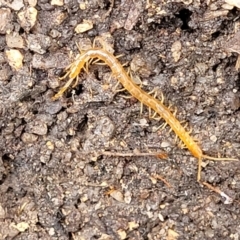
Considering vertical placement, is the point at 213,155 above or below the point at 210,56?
below

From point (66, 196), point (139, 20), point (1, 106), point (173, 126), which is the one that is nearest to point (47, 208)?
point (66, 196)

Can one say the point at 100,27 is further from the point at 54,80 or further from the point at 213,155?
the point at 213,155

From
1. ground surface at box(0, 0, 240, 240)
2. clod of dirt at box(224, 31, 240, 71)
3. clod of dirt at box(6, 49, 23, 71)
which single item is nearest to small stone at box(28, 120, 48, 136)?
ground surface at box(0, 0, 240, 240)

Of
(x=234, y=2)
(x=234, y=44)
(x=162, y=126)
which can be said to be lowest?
(x=162, y=126)

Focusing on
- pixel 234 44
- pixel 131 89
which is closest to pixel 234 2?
pixel 234 44

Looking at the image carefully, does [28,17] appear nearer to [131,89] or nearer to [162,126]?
[131,89]

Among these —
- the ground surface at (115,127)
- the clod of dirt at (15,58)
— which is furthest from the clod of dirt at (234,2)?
the clod of dirt at (15,58)
